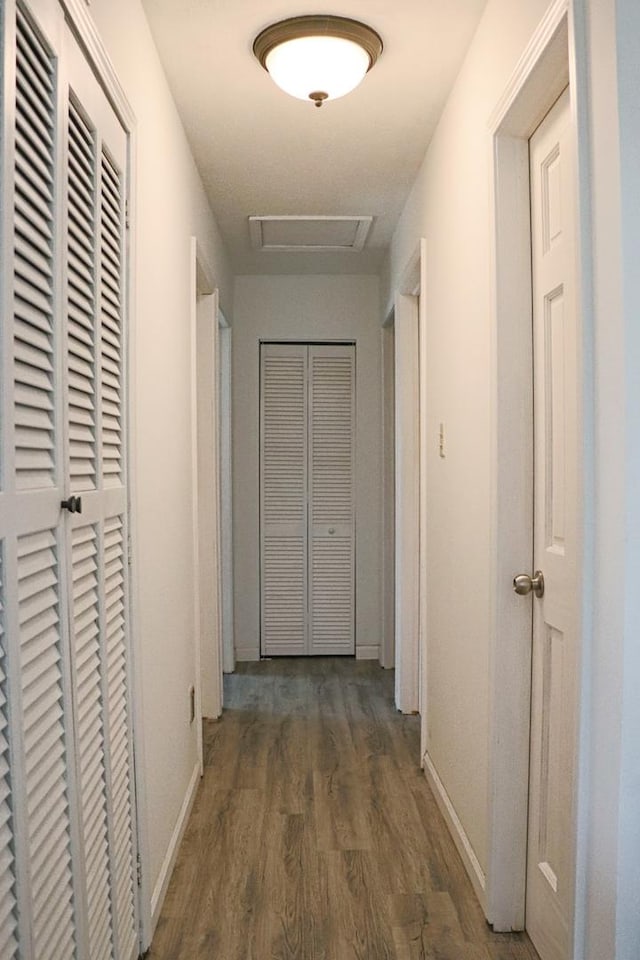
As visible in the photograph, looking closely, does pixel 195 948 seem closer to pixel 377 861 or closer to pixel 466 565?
pixel 377 861

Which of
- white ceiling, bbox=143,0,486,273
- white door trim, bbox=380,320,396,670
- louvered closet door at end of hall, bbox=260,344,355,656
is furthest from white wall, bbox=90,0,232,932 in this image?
louvered closet door at end of hall, bbox=260,344,355,656

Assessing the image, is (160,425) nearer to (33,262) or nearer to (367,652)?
(33,262)

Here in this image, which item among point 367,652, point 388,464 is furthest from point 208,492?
point 367,652

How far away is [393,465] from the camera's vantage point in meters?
4.80

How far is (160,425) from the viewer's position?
2459 mm

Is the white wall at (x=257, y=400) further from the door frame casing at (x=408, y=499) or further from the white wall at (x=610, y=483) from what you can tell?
the white wall at (x=610, y=483)

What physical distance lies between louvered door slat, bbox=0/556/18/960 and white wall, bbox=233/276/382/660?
4083 millimetres

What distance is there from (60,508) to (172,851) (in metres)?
1.56

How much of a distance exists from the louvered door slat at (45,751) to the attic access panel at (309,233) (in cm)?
296

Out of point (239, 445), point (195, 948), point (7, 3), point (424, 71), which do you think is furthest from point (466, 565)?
point (239, 445)

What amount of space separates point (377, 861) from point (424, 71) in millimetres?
2456

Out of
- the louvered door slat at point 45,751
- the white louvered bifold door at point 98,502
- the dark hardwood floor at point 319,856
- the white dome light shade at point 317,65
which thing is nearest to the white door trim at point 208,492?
the dark hardwood floor at point 319,856

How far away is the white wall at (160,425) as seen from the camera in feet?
6.87

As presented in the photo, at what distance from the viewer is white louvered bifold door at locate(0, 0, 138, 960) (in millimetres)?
1116
